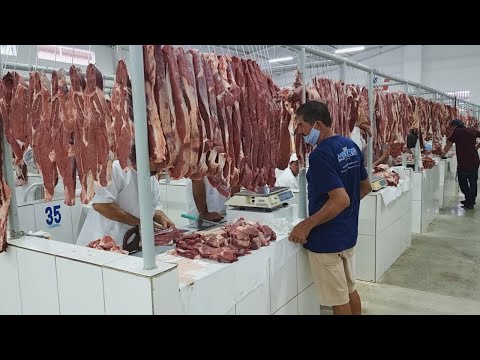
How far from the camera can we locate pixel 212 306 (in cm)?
208

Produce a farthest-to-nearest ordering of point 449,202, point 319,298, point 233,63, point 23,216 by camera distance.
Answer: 1. point 449,202
2. point 23,216
3. point 319,298
4. point 233,63

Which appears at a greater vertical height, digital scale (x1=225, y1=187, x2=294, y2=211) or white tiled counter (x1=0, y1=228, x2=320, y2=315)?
digital scale (x1=225, y1=187, x2=294, y2=211)

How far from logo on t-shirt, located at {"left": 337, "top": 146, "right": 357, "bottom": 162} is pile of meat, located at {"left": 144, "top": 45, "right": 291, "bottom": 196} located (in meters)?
0.47

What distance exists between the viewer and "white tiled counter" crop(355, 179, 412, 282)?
15.1 feet

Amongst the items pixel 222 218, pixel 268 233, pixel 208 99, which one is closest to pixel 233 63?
pixel 208 99

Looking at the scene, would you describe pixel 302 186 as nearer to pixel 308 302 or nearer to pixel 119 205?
pixel 308 302

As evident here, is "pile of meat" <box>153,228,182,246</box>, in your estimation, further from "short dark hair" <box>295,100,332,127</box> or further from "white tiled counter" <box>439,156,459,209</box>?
"white tiled counter" <box>439,156,459,209</box>

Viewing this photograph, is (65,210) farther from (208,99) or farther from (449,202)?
(449,202)

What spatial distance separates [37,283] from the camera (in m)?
2.23

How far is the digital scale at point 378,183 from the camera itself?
4.70 m

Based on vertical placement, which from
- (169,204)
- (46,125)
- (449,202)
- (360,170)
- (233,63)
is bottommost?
(449,202)

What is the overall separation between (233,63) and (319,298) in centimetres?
187

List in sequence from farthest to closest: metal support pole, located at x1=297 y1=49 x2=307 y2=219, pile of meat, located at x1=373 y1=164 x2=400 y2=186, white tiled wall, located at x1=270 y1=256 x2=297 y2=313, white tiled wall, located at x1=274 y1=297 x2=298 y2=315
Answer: pile of meat, located at x1=373 y1=164 x2=400 y2=186 < metal support pole, located at x1=297 y1=49 x2=307 y2=219 < white tiled wall, located at x1=274 y1=297 x2=298 y2=315 < white tiled wall, located at x1=270 y1=256 x2=297 y2=313

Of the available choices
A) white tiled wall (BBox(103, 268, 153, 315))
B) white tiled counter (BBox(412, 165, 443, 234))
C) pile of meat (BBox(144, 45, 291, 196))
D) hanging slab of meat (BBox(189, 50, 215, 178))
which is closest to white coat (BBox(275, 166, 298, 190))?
pile of meat (BBox(144, 45, 291, 196))
